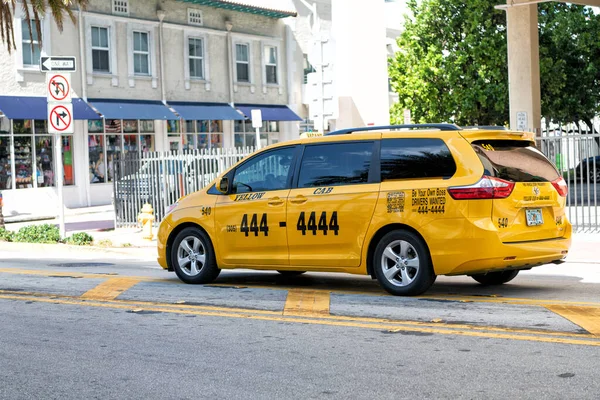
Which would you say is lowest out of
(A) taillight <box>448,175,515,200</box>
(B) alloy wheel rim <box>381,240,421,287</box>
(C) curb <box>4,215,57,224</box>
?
(C) curb <box>4,215,57,224</box>

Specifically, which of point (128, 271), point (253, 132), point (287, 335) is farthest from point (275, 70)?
point (287, 335)

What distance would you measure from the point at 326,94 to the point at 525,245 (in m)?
10.3

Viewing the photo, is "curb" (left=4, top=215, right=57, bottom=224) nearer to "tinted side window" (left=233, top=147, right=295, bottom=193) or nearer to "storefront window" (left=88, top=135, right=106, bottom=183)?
"storefront window" (left=88, top=135, right=106, bottom=183)

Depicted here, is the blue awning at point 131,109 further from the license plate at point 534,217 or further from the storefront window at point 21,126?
the license plate at point 534,217

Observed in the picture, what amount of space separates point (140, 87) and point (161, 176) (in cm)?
1435

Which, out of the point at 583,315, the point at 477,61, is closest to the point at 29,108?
the point at 477,61

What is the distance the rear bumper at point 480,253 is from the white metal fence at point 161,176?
12027 millimetres

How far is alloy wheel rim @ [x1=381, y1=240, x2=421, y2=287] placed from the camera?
9438 millimetres

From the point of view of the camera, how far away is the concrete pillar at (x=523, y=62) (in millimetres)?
22891

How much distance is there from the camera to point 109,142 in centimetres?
3462

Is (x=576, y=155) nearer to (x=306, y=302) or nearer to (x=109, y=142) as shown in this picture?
(x=306, y=302)

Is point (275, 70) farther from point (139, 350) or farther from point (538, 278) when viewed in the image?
point (139, 350)

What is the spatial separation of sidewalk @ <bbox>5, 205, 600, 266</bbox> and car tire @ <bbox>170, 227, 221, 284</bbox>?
5.70 meters

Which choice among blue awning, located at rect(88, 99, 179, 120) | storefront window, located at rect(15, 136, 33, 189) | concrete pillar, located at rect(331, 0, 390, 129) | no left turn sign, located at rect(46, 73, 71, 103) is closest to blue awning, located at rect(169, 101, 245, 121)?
blue awning, located at rect(88, 99, 179, 120)
